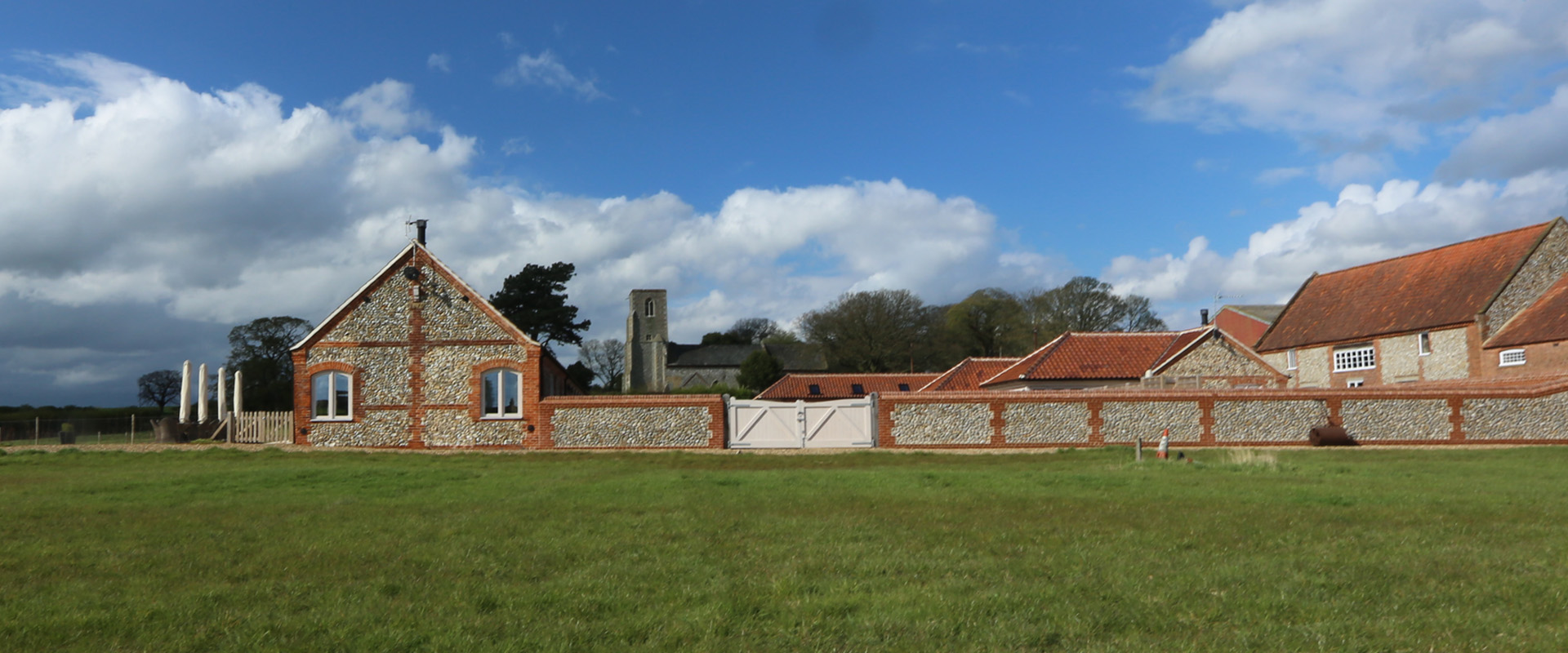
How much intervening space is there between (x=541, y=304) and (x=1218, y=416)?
46.4 meters

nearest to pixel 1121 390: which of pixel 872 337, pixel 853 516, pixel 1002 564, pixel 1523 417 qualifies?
pixel 1523 417

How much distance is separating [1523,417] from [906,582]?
94.4 feet

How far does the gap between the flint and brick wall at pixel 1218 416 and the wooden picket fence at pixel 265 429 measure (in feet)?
60.5

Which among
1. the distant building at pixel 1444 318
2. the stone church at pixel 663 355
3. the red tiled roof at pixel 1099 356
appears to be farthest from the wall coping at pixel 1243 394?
the stone church at pixel 663 355

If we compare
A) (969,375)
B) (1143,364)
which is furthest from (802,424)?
(969,375)

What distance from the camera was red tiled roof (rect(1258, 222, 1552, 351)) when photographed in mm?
37312

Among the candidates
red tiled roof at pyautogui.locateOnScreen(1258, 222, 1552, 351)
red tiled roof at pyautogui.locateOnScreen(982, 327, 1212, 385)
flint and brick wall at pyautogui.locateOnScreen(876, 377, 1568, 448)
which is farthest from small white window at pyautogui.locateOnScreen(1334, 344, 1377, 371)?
flint and brick wall at pyautogui.locateOnScreen(876, 377, 1568, 448)

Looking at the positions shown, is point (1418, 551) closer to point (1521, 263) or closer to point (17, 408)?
point (1521, 263)

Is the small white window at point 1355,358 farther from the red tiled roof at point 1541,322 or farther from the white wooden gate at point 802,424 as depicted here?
the white wooden gate at point 802,424

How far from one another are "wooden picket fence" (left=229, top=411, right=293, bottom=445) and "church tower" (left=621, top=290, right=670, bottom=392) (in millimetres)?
71017

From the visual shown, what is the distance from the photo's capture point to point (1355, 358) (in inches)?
1668

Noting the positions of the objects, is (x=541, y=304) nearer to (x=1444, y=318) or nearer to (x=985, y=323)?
(x=985, y=323)

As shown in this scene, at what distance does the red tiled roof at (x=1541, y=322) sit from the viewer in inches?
1310

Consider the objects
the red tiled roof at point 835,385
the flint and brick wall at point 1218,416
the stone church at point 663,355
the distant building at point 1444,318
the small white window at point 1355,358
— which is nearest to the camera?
the flint and brick wall at point 1218,416
